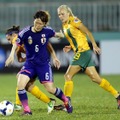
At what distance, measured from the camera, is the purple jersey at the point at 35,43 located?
10.3 meters

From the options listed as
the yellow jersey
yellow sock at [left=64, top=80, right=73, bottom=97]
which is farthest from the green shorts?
yellow sock at [left=64, top=80, right=73, bottom=97]

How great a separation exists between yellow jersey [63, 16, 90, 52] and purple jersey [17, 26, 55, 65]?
97 centimetres

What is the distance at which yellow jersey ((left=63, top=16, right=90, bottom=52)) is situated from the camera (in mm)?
11391

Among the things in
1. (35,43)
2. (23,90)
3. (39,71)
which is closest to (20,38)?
(35,43)

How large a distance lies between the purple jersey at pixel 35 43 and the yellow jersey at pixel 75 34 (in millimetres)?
968

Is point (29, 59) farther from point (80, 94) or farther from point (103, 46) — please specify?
point (103, 46)

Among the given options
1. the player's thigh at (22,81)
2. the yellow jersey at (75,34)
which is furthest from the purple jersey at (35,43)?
the yellow jersey at (75,34)

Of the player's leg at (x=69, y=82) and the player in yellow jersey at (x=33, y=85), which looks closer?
the player in yellow jersey at (x=33, y=85)

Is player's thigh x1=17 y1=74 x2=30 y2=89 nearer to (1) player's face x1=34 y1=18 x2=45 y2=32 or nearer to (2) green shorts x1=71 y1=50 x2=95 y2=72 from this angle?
(1) player's face x1=34 y1=18 x2=45 y2=32

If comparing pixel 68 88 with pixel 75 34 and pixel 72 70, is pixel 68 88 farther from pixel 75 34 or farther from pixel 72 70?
pixel 75 34

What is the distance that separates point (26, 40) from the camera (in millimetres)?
10359

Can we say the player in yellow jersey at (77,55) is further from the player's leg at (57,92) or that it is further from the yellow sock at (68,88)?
the player's leg at (57,92)

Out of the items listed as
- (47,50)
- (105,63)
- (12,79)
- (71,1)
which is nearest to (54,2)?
(71,1)

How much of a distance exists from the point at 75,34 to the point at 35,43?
139cm
